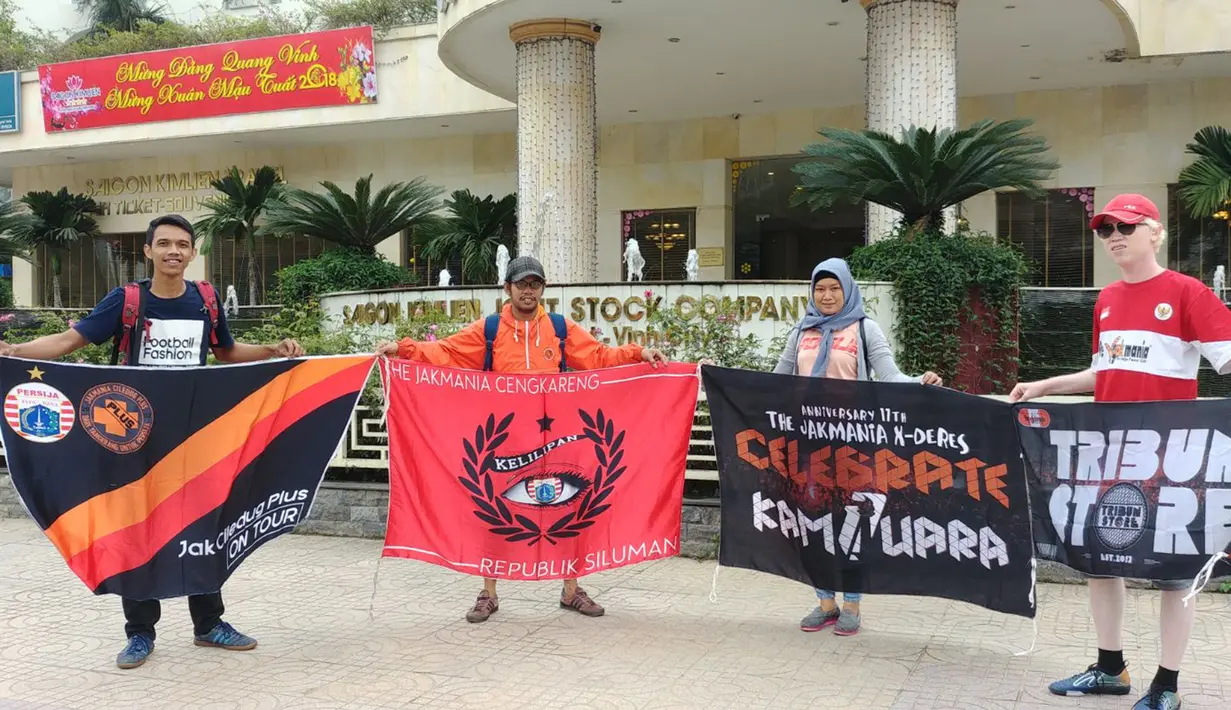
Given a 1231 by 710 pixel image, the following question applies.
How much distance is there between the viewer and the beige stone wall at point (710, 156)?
722 inches

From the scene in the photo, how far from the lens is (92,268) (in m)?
Result: 27.9

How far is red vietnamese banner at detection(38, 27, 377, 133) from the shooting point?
70.7ft

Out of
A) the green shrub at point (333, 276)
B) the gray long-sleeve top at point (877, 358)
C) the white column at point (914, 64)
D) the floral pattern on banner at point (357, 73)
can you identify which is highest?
the floral pattern on banner at point (357, 73)

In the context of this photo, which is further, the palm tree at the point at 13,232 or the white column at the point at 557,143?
the palm tree at the point at 13,232

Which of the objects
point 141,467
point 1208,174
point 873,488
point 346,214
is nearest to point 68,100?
point 346,214

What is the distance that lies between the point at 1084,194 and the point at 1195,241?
2.02 metres

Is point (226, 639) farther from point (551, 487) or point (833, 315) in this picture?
point (833, 315)

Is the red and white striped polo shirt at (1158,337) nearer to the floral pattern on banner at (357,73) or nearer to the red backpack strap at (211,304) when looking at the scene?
the red backpack strap at (211,304)

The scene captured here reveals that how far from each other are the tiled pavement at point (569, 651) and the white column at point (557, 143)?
891 cm

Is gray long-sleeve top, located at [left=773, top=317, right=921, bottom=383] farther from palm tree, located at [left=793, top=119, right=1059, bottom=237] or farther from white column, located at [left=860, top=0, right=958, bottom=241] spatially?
white column, located at [left=860, top=0, right=958, bottom=241]

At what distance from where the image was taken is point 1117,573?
13.4ft

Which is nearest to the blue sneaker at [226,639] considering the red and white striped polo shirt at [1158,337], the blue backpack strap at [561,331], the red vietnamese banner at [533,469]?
the red vietnamese banner at [533,469]

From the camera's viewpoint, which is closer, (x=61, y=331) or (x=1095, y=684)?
(x=1095, y=684)

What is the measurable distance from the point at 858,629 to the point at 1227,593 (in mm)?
2185
